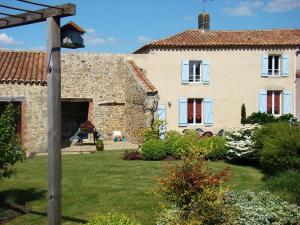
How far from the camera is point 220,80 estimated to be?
24.1 meters

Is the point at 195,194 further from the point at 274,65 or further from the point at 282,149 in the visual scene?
the point at 274,65

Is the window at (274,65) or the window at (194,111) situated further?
the window at (274,65)

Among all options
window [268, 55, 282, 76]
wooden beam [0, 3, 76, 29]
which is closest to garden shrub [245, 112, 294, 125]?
window [268, 55, 282, 76]

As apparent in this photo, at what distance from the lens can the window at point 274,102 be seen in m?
24.9

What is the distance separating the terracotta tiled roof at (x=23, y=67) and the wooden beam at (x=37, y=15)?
11.9m

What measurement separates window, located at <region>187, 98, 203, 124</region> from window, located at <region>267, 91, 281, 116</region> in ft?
13.9

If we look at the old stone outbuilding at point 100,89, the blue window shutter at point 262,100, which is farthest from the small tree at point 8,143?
the blue window shutter at point 262,100

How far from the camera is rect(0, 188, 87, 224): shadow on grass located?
25.8ft

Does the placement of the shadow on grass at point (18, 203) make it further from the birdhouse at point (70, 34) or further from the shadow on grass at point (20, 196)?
the birdhouse at point (70, 34)

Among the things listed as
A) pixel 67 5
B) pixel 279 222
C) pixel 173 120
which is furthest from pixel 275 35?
pixel 67 5

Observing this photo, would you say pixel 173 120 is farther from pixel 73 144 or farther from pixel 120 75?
pixel 73 144

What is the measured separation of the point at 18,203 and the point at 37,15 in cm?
496

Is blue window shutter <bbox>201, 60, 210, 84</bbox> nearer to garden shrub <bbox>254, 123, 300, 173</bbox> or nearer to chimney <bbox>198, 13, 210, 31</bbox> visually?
chimney <bbox>198, 13, 210, 31</bbox>

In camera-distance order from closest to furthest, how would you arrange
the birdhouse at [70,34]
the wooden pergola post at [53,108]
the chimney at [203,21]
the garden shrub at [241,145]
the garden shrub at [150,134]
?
1. the wooden pergola post at [53,108]
2. the birdhouse at [70,34]
3. the garden shrub at [241,145]
4. the garden shrub at [150,134]
5. the chimney at [203,21]
